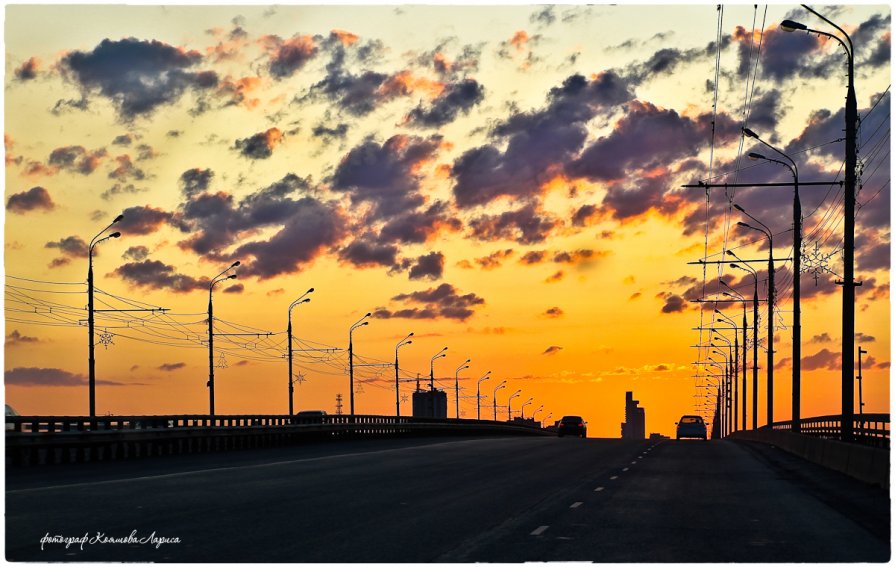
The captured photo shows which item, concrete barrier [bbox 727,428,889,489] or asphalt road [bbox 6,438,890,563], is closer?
asphalt road [bbox 6,438,890,563]

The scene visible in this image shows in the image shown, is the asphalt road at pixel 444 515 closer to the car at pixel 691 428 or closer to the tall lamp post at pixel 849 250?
the tall lamp post at pixel 849 250

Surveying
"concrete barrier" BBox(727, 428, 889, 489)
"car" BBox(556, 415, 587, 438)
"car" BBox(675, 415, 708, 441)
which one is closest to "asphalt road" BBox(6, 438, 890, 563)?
"concrete barrier" BBox(727, 428, 889, 489)

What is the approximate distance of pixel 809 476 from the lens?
1248 inches

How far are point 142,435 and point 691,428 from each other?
183 feet

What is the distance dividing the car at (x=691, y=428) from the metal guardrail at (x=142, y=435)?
1031 inches

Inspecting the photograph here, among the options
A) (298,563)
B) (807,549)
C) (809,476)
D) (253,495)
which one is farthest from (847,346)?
(298,563)

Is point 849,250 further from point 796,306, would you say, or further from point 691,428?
point 691,428

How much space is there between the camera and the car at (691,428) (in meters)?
90.6

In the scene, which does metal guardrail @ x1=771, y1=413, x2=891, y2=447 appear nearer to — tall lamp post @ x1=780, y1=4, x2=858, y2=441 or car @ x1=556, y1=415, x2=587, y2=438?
tall lamp post @ x1=780, y1=4, x2=858, y2=441

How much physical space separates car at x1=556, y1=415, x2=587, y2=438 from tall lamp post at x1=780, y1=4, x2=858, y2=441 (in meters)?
65.1

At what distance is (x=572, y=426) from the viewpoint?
10012 cm

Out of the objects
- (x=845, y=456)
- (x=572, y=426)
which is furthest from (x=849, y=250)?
(x=572, y=426)

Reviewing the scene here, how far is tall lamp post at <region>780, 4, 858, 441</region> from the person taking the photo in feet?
112

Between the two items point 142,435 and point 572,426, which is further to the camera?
point 572,426
